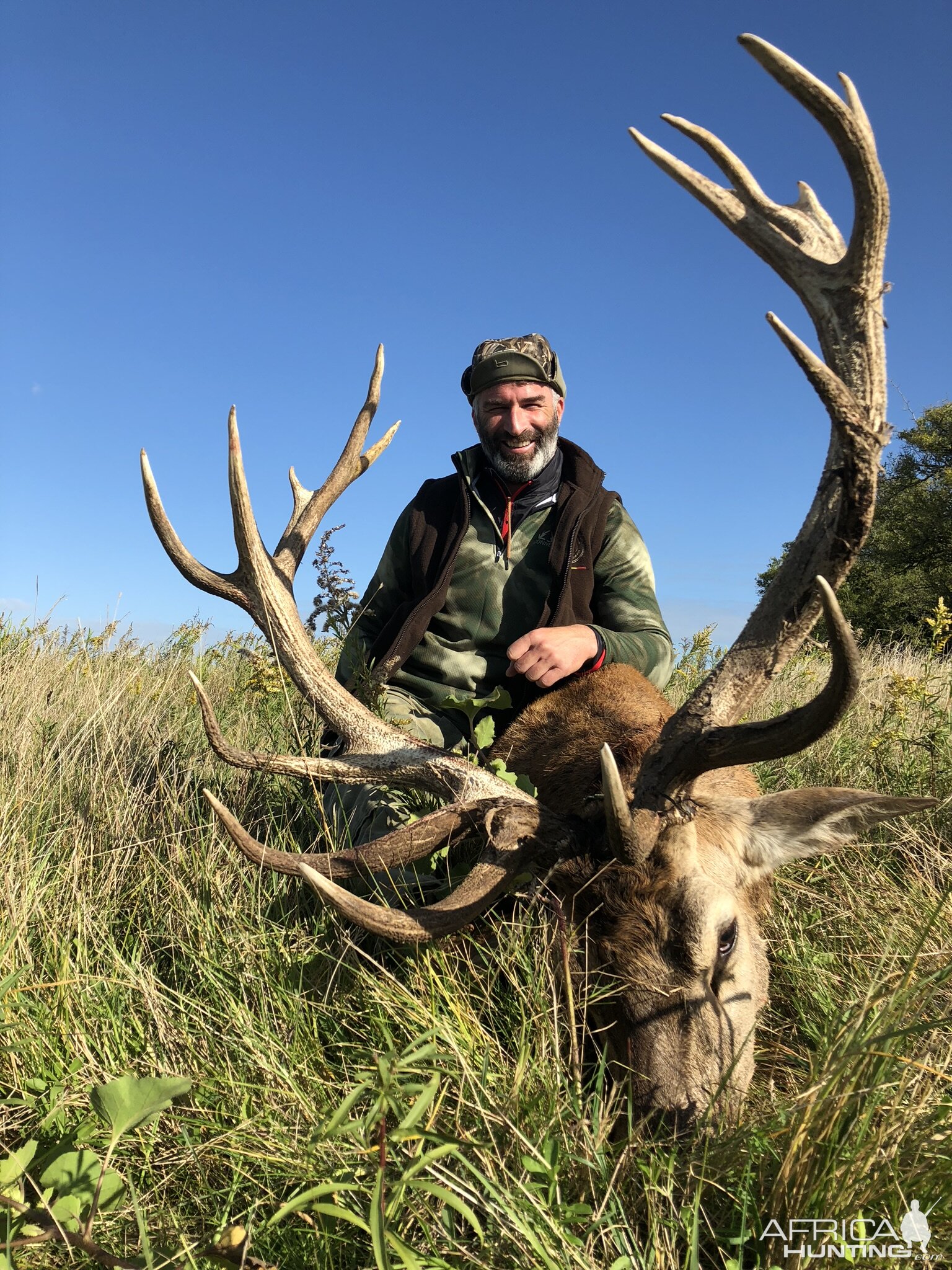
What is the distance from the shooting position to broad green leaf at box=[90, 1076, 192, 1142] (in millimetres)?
1809

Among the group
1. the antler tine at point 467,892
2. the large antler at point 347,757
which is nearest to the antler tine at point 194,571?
the large antler at point 347,757

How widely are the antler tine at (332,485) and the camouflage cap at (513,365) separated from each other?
2.56 feet

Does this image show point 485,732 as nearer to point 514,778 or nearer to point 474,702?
point 474,702


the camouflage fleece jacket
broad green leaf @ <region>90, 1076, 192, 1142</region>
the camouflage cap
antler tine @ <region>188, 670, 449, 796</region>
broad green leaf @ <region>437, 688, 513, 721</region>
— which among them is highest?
the camouflage cap

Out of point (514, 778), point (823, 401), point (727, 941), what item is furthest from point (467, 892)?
point (823, 401)

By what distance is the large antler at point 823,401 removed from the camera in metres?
2.19

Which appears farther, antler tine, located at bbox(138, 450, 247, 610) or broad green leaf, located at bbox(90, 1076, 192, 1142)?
antler tine, located at bbox(138, 450, 247, 610)

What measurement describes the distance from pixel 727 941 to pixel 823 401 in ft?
5.02

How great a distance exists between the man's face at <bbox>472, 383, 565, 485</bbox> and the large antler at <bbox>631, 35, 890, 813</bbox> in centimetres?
217

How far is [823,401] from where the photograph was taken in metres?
2.21

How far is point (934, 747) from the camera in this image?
13.6 ft

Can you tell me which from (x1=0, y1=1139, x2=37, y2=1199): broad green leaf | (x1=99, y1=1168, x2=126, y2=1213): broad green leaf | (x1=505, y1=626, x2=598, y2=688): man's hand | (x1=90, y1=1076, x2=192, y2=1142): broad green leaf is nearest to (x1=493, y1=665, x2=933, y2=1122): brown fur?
(x1=505, y1=626, x2=598, y2=688): man's hand

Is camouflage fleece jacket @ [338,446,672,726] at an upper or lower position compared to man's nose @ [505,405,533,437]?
lower

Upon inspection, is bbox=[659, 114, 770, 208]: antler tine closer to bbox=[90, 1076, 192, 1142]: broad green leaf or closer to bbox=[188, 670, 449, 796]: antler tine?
bbox=[188, 670, 449, 796]: antler tine
